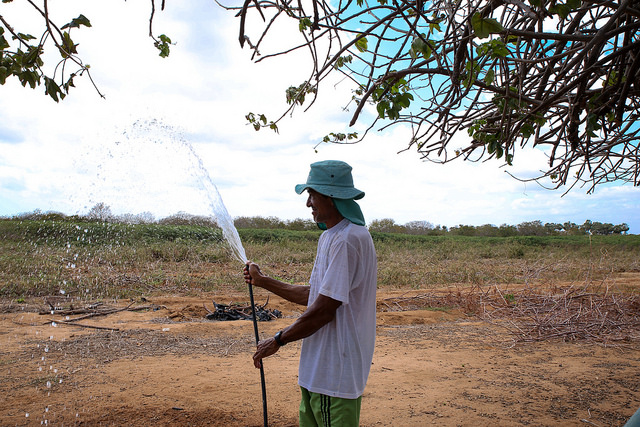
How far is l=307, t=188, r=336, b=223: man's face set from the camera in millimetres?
2297

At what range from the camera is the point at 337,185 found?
2248 millimetres

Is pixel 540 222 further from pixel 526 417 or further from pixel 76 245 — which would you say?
pixel 526 417

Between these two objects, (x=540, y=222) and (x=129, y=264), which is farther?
(x=540, y=222)

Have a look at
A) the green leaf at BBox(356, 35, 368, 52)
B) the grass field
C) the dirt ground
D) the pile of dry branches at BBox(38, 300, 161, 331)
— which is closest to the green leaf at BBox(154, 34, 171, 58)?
the green leaf at BBox(356, 35, 368, 52)

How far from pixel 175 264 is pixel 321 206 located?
12.5 meters

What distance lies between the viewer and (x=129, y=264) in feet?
43.4

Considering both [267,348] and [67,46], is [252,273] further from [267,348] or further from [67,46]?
[67,46]

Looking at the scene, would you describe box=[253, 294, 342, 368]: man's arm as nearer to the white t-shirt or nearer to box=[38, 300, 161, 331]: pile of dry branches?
the white t-shirt

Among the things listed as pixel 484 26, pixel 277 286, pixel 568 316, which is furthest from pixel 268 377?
pixel 568 316

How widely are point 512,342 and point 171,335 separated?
472cm

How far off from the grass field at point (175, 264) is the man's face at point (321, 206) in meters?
5.26

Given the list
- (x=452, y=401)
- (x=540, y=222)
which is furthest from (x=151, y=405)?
(x=540, y=222)

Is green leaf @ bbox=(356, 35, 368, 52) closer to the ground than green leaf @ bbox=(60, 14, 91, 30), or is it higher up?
higher up

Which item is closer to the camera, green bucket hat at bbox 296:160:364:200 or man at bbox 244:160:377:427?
man at bbox 244:160:377:427
